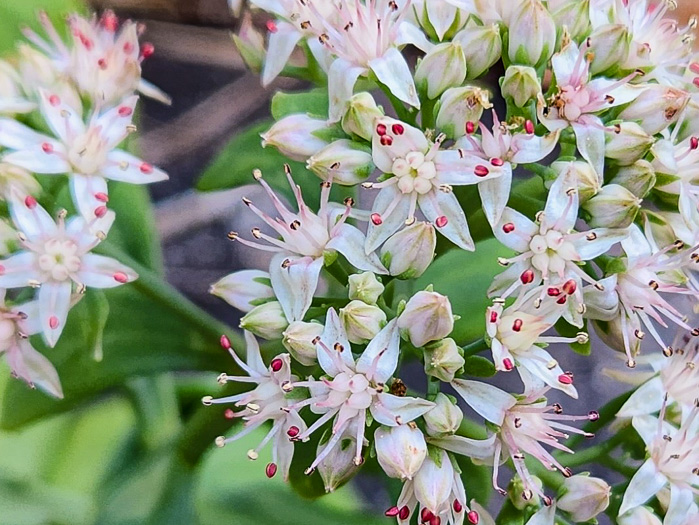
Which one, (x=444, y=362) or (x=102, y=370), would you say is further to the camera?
(x=102, y=370)

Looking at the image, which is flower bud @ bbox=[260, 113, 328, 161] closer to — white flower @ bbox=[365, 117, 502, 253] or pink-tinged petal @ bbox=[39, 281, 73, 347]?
white flower @ bbox=[365, 117, 502, 253]

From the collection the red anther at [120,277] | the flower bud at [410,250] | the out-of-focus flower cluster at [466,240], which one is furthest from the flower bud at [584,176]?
the red anther at [120,277]

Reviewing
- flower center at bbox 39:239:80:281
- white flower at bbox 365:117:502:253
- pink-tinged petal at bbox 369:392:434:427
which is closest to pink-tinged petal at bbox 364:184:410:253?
white flower at bbox 365:117:502:253

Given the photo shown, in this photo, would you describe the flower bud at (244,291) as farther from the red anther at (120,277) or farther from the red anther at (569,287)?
the red anther at (569,287)

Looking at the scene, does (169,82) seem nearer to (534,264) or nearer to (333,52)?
(333,52)

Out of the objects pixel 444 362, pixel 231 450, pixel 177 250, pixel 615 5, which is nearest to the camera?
pixel 444 362

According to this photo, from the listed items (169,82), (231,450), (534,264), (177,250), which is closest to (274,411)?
(534,264)
